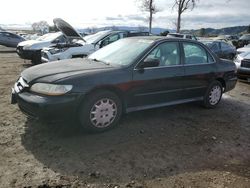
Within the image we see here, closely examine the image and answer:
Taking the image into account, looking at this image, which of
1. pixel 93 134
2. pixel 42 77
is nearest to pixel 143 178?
pixel 93 134

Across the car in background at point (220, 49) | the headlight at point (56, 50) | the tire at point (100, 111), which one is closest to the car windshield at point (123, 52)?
the tire at point (100, 111)

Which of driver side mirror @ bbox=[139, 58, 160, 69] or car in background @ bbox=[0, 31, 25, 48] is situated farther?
car in background @ bbox=[0, 31, 25, 48]

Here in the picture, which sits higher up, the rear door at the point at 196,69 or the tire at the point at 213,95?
the rear door at the point at 196,69

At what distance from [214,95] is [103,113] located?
3091 millimetres

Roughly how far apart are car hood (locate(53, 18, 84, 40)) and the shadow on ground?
215 inches

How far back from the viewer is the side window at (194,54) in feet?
19.9

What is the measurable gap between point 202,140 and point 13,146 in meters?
2.92

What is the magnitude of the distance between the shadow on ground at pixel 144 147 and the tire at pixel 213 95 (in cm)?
76

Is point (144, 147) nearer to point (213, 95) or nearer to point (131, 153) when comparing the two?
point (131, 153)

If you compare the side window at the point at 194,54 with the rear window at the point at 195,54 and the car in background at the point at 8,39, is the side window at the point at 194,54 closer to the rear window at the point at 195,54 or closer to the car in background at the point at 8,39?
the rear window at the point at 195,54

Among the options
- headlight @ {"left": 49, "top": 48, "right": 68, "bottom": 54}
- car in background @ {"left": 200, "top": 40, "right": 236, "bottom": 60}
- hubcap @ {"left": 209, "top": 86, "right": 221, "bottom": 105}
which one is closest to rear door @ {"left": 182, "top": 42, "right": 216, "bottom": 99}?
hubcap @ {"left": 209, "top": 86, "right": 221, "bottom": 105}

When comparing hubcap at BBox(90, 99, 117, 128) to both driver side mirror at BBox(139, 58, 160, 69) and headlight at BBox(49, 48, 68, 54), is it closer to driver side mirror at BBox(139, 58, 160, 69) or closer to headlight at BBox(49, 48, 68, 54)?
driver side mirror at BBox(139, 58, 160, 69)

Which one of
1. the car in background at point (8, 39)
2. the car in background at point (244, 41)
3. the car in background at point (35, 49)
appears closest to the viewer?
the car in background at point (35, 49)

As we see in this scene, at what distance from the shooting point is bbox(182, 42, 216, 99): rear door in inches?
237
